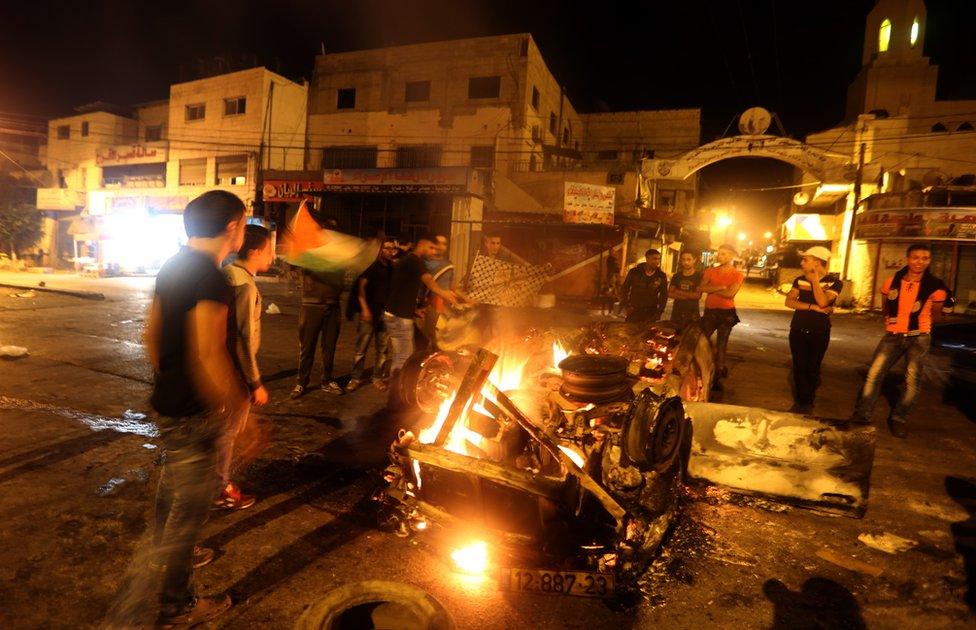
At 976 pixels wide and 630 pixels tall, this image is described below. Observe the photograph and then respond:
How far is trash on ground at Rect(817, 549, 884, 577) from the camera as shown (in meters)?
3.20

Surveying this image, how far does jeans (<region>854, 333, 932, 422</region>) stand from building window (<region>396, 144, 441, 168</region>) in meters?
23.9

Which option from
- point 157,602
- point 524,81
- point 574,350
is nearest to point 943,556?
point 574,350

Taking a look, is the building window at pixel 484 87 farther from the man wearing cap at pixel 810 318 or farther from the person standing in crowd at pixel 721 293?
the man wearing cap at pixel 810 318

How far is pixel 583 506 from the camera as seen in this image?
3232mm

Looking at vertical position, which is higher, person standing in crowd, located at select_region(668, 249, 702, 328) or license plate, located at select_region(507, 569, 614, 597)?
person standing in crowd, located at select_region(668, 249, 702, 328)

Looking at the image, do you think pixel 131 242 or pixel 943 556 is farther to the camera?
pixel 131 242

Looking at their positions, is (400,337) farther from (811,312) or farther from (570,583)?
(811,312)

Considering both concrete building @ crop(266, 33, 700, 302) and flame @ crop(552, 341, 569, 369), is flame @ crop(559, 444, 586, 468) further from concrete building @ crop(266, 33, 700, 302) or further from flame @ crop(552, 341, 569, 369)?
concrete building @ crop(266, 33, 700, 302)

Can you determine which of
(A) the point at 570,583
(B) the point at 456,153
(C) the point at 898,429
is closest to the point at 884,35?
(B) the point at 456,153

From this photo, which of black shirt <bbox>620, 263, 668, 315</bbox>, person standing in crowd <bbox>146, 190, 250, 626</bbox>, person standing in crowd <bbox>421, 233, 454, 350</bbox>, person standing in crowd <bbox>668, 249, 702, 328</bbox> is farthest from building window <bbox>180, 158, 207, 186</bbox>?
person standing in crowd <bbox>146, 190, 250, 626</bbox>

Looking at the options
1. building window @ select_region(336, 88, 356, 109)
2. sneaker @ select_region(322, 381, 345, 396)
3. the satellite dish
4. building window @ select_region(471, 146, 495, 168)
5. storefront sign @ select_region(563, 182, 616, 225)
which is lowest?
sneaker @ select_region(322, 381, 345, 396)

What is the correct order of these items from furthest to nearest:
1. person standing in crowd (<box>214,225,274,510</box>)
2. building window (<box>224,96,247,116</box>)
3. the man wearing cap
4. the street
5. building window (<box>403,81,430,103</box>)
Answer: building window (<box>224,96,247,116</box>) → building window (<box>403,81,430,103</box>) → the man wearing cap → the street → person standing in crowd (<box>214,225,274,510</box>)

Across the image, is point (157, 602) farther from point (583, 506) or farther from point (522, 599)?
point (583, 506)

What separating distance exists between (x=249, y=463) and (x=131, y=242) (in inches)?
1332
